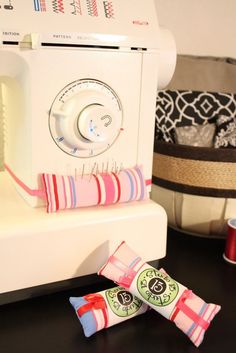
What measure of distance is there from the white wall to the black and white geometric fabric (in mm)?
199

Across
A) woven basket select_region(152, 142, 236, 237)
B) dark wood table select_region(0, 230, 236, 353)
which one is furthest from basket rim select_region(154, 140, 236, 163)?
dark wood table select_region(0, 230, 236, 353)

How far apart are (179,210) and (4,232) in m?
0.46

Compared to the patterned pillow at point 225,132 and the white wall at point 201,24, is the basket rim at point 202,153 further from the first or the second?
the white wall at point 201,24

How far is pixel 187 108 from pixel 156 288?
2.13ft

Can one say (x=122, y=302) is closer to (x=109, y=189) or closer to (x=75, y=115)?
(x=109, y=189)

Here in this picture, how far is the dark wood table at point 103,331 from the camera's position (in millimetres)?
593

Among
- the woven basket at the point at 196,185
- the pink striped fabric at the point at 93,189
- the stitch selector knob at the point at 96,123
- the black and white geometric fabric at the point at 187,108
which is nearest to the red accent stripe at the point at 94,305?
the pink striped fabric at the point at 93,189

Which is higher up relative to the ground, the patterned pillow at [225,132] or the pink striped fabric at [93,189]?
the patterned pillow at [225,132]

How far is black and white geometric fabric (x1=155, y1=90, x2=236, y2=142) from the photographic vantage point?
3.57ft


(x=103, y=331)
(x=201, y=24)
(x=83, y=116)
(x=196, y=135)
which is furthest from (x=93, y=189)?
(x=201, y=24)

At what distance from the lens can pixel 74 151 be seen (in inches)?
28.2

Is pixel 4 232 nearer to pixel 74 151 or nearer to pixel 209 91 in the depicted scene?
pixel 74 151

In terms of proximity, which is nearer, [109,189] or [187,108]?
[109,189]

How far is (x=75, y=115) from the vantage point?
0.68 meters
